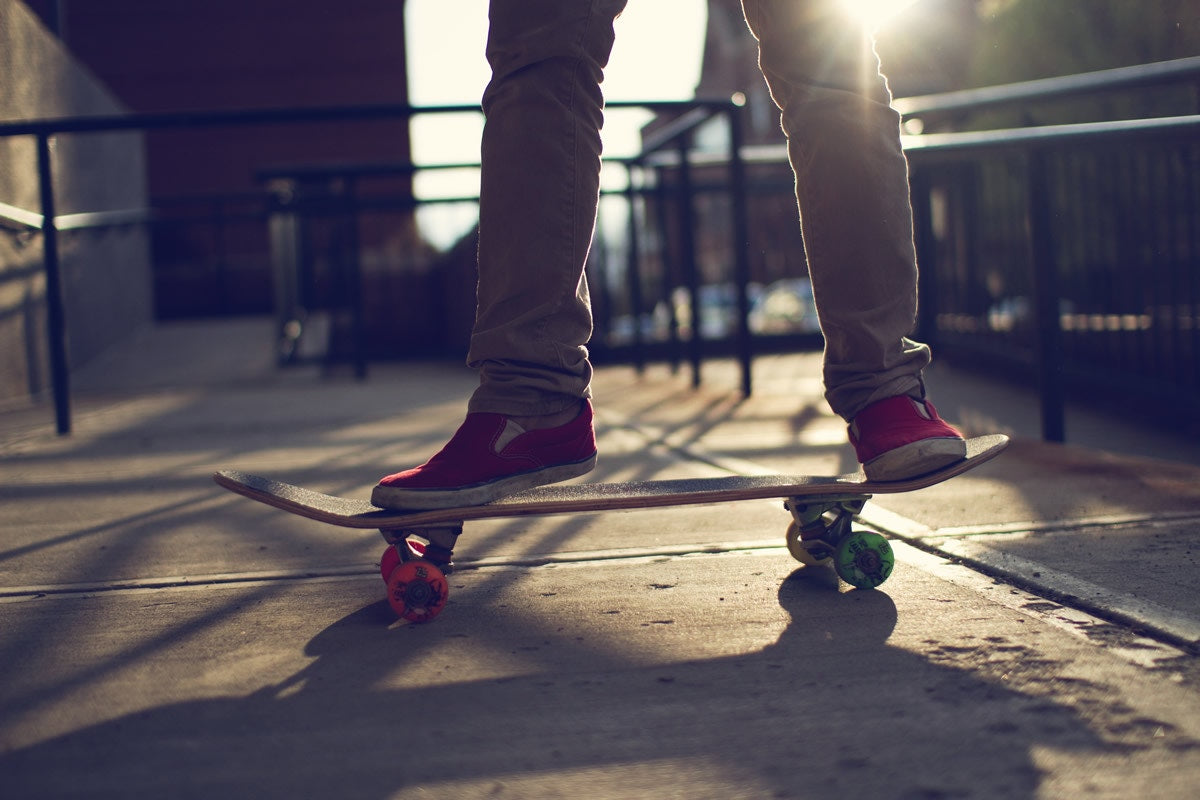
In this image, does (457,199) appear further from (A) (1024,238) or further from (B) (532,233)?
(B) (532,233)

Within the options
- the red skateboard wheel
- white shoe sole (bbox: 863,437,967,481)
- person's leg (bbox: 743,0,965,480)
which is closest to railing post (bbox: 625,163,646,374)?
person's leg (bbox: 743,0,965,480)

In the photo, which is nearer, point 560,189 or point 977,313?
point 560,189

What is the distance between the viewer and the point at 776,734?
1.02 meters

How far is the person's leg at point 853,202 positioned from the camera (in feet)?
5.25

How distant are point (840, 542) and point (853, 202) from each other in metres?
0.47

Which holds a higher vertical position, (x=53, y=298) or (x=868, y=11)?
(x=868, y=11)

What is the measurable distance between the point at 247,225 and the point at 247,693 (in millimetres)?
14564

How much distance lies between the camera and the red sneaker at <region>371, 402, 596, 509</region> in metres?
1.46

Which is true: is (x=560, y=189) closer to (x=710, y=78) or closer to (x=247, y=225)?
(x=247, y=225)

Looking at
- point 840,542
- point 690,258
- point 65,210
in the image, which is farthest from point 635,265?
point 840,542

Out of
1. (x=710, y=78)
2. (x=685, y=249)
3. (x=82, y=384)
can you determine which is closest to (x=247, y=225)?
(x=82, y=384)

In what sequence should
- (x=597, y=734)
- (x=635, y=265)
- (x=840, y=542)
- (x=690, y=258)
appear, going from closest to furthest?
(x=597, y=734)
(x=840, y=542)
(x=690, y=258)
(x=635, y=265)

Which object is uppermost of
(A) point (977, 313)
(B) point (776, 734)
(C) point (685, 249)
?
(C) point (685, 249)

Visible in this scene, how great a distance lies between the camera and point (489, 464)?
4.98ft
